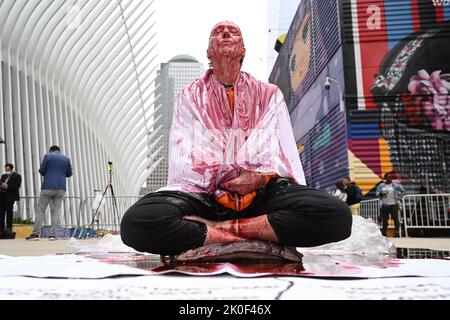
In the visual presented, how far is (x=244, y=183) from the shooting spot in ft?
8.00

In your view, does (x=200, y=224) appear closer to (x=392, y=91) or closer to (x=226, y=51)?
(x=226, y=51)

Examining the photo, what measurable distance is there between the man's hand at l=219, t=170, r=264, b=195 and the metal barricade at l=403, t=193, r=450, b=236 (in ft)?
28.7

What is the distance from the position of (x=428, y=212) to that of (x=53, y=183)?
27.8 ft

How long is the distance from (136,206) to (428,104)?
14480 mm

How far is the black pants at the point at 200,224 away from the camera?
2.22 m

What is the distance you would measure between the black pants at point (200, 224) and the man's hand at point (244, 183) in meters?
0.18

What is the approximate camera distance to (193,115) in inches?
111

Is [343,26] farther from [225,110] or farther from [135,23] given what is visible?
[225,110]

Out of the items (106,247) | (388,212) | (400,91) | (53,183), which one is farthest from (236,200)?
(400,91)

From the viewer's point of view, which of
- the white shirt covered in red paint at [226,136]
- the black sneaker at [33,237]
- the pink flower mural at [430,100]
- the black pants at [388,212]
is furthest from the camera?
the pink flower mural at [430,100]

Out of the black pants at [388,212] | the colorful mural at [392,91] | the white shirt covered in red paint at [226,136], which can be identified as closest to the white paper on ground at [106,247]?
the white shirt covered in red paint at [226,136]

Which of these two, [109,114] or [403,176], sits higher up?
[109,114]

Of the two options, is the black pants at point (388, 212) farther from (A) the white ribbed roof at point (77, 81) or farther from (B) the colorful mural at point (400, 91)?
(A) the white ribbed roof at point (77, 81)
